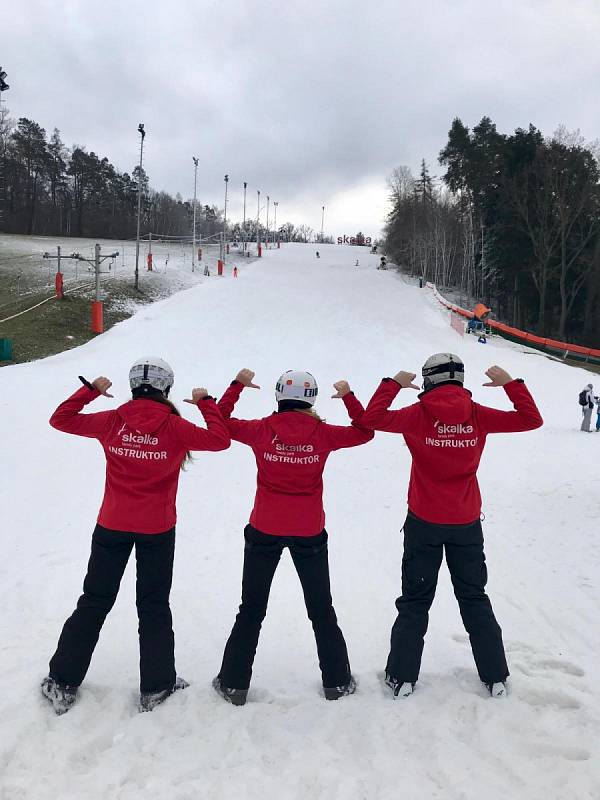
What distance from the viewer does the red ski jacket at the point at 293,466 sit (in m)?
3.41

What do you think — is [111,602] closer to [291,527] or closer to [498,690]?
[291,527]

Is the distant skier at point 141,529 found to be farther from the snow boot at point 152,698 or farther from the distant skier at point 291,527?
the distant skier at point 291,527

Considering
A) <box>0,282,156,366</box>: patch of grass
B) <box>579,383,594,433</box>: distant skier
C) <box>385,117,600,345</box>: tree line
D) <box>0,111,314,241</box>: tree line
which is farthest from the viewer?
<box>0,111,314,241</box>: tree line

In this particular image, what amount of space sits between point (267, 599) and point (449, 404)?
1749 millimetres

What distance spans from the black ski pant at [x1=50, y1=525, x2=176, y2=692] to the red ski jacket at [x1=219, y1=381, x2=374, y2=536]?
0.69 metres

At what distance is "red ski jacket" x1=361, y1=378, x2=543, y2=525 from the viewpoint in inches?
137

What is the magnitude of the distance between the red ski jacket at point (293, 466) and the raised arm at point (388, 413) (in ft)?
0.29

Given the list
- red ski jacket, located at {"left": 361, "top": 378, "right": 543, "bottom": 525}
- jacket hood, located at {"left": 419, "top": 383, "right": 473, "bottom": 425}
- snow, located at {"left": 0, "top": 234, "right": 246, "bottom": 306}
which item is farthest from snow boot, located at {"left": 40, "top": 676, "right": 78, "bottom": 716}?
snow, located at {"left": 0, "top": 234, "right": 246, "bottom": 306}

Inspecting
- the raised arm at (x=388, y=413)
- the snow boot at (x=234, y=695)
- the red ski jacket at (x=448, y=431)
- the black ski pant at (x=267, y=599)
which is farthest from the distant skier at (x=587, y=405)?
the snow boot at (x=234, y=695)

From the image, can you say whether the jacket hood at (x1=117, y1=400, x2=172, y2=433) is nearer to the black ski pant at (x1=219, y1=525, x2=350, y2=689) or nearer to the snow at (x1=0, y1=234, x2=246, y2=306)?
the black ski pant at (x1=219, y1=525, x2=350, y2=689)

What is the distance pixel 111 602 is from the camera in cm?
345

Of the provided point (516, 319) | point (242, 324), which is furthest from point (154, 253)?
point (516, 319)

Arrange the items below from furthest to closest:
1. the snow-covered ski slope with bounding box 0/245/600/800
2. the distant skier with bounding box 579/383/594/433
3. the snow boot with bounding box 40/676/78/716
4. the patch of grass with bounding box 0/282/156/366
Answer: the patch of grass with bounding box 0/282/156/366 < the distant skier with bounding box 579/383/594/433 < the snow boot with bounding box 40/676/78/716 < the snow-covered ski slope with bounding box 0/245/600/800

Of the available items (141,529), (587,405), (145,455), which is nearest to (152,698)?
(141,529)
